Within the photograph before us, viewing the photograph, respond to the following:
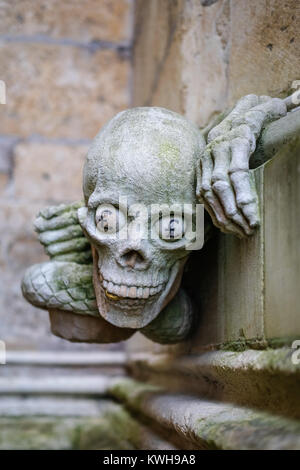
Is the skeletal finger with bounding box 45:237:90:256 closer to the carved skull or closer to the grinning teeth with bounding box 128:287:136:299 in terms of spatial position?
the carved skull

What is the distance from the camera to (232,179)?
1.21 meters

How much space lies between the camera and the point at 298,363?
3.34ft

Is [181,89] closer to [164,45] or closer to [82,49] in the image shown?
[164,45]

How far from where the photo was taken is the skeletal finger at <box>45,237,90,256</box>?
1594 millimetres

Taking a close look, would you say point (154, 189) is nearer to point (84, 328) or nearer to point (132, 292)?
point (132, 292)

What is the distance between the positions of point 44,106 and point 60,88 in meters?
0.10

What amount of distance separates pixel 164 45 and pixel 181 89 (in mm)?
290

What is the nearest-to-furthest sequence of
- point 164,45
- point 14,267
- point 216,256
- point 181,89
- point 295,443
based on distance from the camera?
point 295,443
point 216,256
point 181,89
point 164,45
point 14,267

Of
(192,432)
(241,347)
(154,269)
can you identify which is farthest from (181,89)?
(192,432)

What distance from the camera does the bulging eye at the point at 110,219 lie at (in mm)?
1326

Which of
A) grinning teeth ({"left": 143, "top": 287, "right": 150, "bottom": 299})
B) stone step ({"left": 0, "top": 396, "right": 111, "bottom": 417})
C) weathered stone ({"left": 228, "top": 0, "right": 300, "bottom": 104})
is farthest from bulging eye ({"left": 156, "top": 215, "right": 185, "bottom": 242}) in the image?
stone step ({"left": 0, "top": 396, "right": 111, "bottom": 417})
